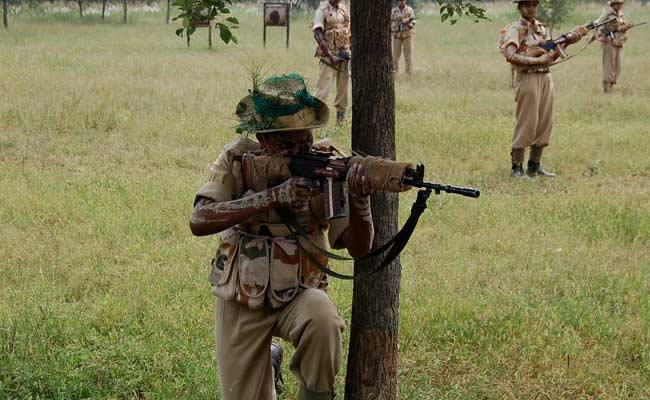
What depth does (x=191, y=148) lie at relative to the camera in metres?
10.8

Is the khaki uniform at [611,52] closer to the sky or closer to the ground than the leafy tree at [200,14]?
closer to the ground

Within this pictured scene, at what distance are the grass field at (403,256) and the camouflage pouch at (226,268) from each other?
33.1 inches

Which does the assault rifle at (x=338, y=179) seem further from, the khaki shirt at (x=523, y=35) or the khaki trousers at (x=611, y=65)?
the khaki trousers at (x=611, y=65)

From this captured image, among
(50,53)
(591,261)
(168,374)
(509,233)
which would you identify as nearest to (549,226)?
(509,233)

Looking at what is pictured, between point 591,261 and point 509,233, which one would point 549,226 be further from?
point 591,261

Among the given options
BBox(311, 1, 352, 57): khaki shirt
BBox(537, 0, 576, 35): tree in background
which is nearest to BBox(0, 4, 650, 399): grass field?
BBox(311, 1, 352, 57): khaki shirt

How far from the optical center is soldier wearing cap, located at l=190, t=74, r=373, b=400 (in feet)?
12.1

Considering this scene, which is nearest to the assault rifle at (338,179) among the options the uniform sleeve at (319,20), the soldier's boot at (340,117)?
the uniform sleeve at (319,20)

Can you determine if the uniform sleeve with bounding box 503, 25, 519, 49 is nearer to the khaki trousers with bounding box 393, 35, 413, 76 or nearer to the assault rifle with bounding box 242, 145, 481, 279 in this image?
the assault rifle with bounding box 242, 145, 481, 279

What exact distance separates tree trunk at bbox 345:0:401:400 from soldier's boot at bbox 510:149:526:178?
619 cm

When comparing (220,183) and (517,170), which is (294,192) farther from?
(517,170)

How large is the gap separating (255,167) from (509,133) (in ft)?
29.3

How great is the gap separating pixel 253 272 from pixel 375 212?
62 centimetres

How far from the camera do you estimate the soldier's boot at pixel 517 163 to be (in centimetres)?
1000
